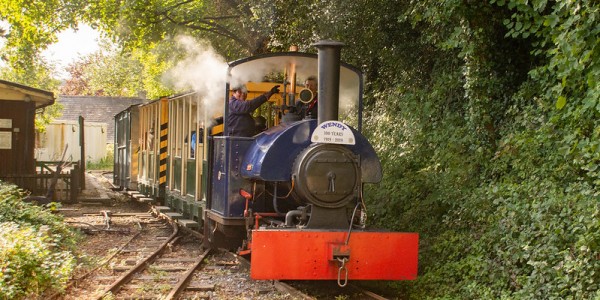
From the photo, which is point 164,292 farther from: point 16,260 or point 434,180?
point 434,180

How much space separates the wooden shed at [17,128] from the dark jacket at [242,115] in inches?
448

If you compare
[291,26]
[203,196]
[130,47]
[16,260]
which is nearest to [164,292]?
[16,260]

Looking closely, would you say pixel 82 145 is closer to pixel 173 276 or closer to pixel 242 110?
pixel 173 276

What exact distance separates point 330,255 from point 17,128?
13823 millimetres

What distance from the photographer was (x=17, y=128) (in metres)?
18.6

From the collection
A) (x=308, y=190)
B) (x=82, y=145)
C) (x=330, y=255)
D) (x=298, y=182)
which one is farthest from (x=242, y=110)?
(x=82, y=145)

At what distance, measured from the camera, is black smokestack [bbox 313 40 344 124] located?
730 cm

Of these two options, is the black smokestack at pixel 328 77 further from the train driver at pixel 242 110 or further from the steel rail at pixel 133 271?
the steel rail at pixel 133 271

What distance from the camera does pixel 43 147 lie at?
1703 inches

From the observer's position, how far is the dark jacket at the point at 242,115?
848 cm

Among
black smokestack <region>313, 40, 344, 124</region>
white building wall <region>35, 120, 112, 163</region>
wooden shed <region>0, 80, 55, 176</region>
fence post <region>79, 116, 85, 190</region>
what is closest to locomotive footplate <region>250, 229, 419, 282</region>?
black smokestack <region>313, 40, 344, 124</region>

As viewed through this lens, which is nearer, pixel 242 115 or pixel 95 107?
pixel 242 115

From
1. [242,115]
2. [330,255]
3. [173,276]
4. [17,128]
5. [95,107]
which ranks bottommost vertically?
[173,276]

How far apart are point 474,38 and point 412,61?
12.0ft
